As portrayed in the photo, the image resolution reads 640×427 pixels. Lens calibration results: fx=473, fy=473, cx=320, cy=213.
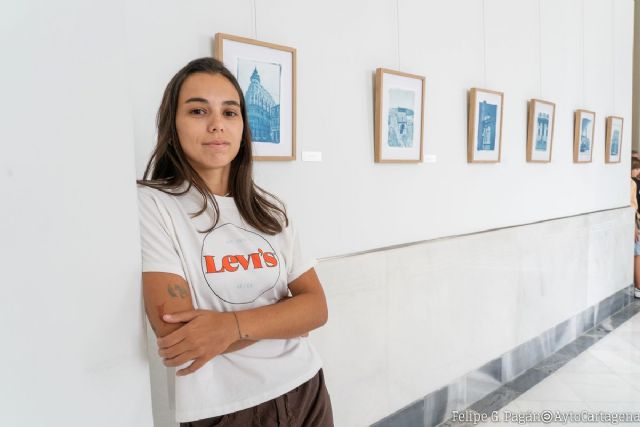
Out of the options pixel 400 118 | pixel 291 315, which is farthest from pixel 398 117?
pixel 291 315

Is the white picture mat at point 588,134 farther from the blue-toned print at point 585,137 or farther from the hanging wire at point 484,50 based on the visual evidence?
the hanging wire at point 484,50

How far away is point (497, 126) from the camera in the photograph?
429 centimetres

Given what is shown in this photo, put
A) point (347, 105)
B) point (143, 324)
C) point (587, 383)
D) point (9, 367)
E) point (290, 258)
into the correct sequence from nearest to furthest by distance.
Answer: point (9, 367) < point (143, 324) < point (290, 258) < point (347, 105) < point (587, 383)

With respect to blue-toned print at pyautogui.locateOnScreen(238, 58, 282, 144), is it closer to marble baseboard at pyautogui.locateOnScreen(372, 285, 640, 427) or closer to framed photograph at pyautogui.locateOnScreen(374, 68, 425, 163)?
framed photograph at pyautogui.locateOnScreen(374, 68, 425, 163)

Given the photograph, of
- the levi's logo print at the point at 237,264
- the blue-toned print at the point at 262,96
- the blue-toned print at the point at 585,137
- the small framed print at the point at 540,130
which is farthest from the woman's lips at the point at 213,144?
the blue-toned print at the point at 585,137

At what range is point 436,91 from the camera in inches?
147

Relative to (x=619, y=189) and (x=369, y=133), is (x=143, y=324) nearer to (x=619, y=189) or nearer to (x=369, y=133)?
(x=369, y=133)

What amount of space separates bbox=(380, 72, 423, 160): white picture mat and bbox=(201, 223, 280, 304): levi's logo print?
1.81 metres

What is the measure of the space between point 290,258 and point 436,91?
99.6 inches

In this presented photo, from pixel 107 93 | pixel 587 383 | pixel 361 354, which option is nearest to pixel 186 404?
pixel 107 93

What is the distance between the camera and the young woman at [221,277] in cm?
134

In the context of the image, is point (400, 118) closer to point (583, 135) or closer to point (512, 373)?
point (512, 373)

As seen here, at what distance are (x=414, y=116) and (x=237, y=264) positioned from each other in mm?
2323

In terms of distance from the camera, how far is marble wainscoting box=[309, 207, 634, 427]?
10.1 ft
